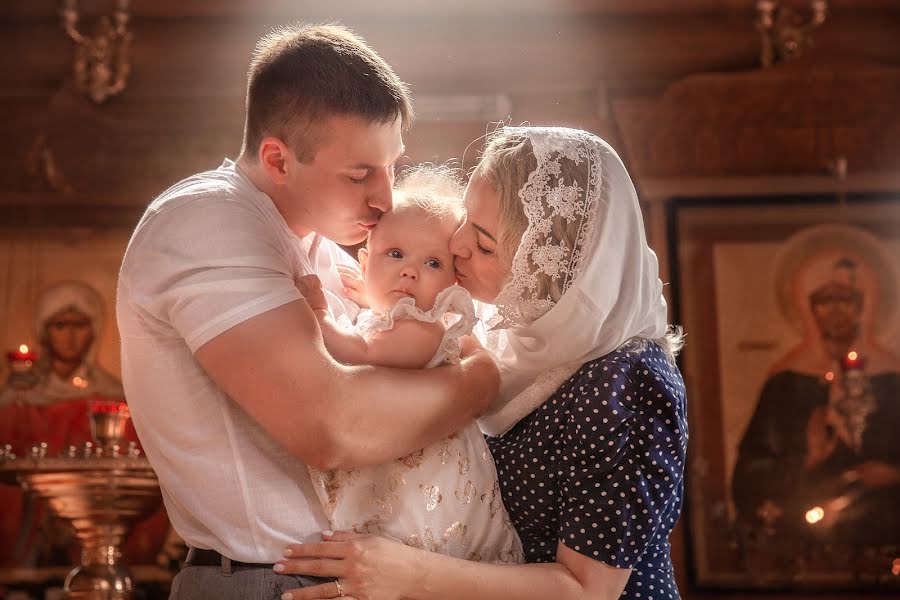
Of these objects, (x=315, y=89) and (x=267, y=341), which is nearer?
(x=267, y=341)

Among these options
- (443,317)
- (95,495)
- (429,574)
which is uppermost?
(443,317)

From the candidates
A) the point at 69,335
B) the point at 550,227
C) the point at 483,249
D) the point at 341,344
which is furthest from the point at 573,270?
the point at 69,335

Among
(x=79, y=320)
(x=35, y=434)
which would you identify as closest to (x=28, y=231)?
(x=79, y=320)

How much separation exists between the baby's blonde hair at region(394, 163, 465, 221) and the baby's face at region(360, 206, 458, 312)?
26 mm

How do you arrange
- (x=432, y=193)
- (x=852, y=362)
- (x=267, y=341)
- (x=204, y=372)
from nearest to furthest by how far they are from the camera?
(x=267, y=341) < (x=204, y=372) < (x=432, y=193) < (x=852, y=362)

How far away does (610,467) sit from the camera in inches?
81.7

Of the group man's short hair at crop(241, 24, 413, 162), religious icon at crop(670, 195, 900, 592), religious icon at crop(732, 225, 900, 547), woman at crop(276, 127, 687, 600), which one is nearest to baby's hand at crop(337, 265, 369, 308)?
woman at crop(276, 127, 687, 600)

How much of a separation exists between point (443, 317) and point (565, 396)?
11.8 inches

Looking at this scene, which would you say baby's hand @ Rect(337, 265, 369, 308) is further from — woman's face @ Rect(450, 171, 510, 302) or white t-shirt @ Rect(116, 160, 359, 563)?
white t-shirt @ Rect(116, 160, 359, 563)

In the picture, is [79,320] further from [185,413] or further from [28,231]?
[185,413]

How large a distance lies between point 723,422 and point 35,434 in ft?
11.9

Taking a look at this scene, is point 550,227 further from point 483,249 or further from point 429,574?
point 429,574

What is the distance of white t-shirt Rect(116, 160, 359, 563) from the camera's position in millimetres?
1900

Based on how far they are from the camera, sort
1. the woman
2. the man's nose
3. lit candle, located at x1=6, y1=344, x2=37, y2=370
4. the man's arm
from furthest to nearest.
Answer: lit candle, located at x1=6, y1=344, x2=37, y2=370 < the man's nose < the woman < the man's arm
